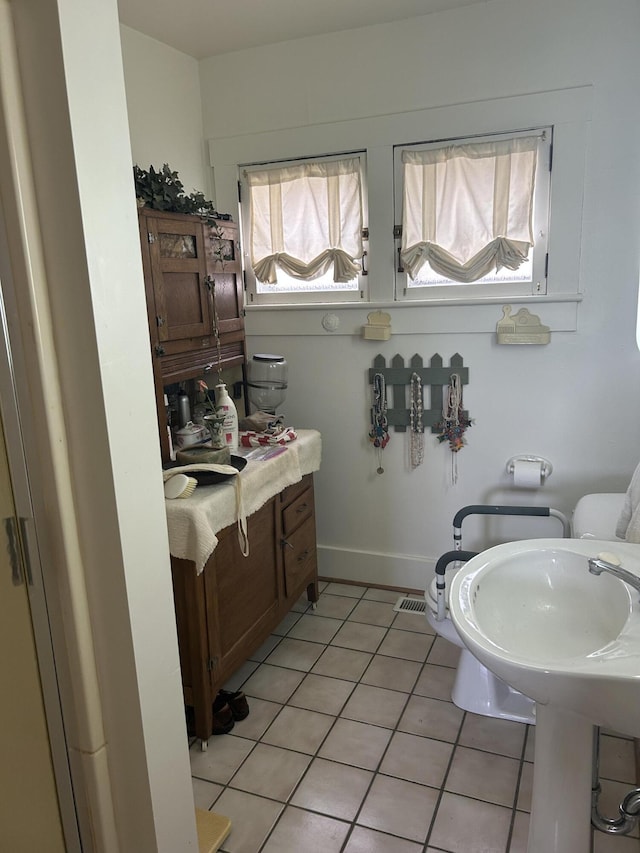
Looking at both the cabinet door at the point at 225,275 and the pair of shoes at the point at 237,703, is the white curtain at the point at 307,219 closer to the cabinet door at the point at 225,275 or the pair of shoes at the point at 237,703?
the cabinet door at the point at 225,275

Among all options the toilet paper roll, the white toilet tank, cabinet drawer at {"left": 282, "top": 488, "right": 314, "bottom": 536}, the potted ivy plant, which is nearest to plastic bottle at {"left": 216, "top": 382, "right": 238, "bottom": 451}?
cabinet drawer at {"left": 282, "top": 488, "right": 314, "bottom": 536}

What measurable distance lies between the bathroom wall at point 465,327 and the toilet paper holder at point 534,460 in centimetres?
3

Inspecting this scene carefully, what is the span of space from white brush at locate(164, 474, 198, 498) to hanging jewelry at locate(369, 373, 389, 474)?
1.14 meters

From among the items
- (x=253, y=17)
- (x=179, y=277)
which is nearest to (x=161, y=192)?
(x=179, y=277)

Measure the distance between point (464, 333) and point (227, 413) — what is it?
1075 millimetres

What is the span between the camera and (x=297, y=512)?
266cm

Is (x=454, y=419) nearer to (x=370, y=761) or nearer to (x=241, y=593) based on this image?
(x=241, y=593)

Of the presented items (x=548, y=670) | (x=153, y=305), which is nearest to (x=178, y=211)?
(x=153, y=305)

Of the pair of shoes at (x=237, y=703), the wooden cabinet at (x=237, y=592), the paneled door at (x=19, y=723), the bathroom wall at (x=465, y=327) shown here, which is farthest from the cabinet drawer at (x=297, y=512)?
the paneled door at (x=19, y=723)

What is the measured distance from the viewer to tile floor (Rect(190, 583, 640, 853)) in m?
1.71

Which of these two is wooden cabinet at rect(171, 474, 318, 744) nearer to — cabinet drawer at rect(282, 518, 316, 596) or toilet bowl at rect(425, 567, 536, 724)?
cabinet drawer at rect(282, 518, 316, 596)

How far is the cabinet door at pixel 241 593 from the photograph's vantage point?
6.73 ft

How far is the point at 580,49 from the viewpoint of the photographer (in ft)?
7.69

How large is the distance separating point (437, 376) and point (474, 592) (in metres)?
1.56
